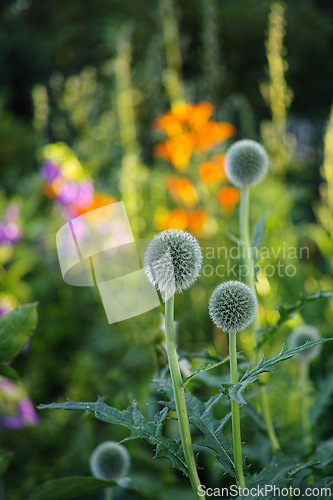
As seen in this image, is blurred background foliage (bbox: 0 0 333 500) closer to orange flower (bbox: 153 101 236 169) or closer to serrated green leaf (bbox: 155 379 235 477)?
orange flower (bbox: 153 101 236 169)

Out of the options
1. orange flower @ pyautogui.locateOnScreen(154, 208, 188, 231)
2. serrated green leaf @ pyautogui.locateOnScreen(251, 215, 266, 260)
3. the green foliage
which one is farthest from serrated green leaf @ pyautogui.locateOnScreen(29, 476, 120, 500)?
orange flower @ pyautogui.locateOnScreen(154, 208, 188, 231)

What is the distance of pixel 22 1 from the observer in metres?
5.75

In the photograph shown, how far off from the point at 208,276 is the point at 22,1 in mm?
5353

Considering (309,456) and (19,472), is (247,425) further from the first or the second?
(19,472)

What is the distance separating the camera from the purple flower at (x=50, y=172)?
1.97 metres

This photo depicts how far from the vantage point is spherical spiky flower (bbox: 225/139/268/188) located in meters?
0.93

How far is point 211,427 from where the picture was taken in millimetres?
579

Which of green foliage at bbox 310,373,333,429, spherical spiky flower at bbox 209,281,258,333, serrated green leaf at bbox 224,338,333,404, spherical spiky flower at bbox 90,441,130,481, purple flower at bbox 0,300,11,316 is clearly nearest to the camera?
serrated green leaf at bbox 224,338,333,404

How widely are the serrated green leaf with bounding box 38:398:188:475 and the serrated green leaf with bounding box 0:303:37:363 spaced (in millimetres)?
191

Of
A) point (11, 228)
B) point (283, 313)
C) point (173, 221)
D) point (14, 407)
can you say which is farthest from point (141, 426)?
point (11, 228)

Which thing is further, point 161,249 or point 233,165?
point 233,165

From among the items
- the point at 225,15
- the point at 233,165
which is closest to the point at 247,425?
the point at 233,165

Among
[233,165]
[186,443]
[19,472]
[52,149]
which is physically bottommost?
[19,472]

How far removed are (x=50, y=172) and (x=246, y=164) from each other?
124cm
